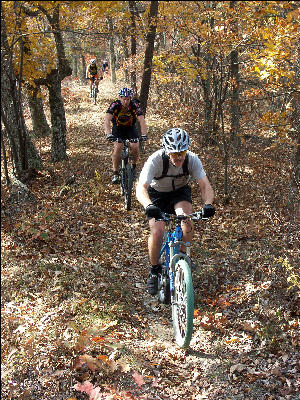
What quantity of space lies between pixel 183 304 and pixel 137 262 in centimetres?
268

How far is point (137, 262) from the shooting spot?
7.17 m

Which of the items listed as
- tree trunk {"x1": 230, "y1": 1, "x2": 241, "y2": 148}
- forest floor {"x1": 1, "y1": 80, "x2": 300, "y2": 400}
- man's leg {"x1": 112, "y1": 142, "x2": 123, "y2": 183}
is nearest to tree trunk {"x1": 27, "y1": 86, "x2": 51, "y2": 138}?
forest floor {"x1": 1, "y1": 80, "x2": 300, "y2": 400}

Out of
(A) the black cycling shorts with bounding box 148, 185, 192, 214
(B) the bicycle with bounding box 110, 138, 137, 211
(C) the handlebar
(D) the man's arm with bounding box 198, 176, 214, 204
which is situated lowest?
(B) the bicycle with bounding box 110, 138, 137, 211

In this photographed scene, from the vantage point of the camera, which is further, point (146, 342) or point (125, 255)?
point (125, 255)

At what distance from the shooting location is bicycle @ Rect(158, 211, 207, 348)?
430cm

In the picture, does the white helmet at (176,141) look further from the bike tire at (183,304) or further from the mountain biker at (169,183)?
the bike tire at (183,304)

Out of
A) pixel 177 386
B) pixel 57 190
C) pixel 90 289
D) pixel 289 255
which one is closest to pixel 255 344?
pixel 177 386

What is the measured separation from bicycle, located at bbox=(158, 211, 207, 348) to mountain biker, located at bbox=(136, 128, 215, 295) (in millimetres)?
129

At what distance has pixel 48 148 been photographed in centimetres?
1510

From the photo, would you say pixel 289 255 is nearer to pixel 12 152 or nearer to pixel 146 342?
pixel 146 342

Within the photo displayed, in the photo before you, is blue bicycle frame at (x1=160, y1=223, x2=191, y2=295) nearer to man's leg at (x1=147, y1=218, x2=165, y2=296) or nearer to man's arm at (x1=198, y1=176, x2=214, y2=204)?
man's leg at (x1=147, y1=218, x2=165, y2=296)

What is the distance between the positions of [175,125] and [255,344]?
13.3m

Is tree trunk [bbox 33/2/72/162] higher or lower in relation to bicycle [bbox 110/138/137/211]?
higher

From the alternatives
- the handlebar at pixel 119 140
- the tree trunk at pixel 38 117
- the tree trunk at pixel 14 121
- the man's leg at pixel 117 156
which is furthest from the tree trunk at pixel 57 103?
the handlebar at pixel 119 140
